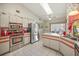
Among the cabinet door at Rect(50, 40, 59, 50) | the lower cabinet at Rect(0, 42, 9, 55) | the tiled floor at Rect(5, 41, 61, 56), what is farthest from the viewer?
the cabinet door at Rect(50, 40, 59, 50)

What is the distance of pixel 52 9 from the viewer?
3100mm

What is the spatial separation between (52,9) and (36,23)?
681 mm

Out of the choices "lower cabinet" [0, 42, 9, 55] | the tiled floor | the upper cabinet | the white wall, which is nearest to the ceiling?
the white wall

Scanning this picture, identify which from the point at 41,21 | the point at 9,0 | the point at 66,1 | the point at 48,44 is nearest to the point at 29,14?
the point at 41,21

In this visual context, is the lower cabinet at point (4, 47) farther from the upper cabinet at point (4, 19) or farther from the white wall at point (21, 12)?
the white wall at point (21, 12)

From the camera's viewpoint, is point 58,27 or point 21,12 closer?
point 58,27

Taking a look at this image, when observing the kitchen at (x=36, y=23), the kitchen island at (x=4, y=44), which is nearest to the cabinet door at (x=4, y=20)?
the kitchen at (x=36, y=23)

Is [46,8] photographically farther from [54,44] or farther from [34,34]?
[54,44]

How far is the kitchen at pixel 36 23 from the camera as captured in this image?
3.00 meters

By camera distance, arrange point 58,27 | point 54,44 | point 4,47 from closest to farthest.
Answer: point 58,27 → point 4,47 → point 54,44

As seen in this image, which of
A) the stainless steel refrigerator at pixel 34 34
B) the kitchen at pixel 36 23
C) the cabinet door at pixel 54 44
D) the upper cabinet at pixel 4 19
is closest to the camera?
the kitchen at pixel 36 23

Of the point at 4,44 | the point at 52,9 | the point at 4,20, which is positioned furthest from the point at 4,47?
the point at 52,9

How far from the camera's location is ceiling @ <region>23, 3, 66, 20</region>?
3.03m

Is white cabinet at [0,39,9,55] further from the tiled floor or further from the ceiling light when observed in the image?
the ceiling light
